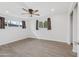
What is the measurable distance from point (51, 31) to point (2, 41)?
416 centimetres

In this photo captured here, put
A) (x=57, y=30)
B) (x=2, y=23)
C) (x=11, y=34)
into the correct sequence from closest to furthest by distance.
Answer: (x=2, y=23), (x=11, y=34), (x=57, y=30)

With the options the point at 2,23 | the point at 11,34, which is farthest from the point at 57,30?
the point at 2,23

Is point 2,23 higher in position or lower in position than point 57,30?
higher

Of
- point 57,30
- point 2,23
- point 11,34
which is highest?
point 2,23

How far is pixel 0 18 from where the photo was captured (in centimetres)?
641

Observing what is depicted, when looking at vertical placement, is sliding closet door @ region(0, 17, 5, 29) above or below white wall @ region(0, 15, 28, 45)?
above

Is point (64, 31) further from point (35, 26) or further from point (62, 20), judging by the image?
point (35, 26)

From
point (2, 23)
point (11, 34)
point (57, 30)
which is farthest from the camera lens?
point (57, 30)

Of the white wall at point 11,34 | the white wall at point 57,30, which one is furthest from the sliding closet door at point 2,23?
the white wall at point 57,30

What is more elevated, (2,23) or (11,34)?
(2,23)

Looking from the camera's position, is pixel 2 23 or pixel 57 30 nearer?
pixel 2 23

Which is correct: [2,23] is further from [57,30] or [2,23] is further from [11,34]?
[57,30]

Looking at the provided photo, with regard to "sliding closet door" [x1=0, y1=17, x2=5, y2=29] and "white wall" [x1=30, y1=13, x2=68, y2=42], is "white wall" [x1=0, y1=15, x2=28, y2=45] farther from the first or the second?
"white wall" [x1=30, y1=13, x2=68, y2=42]

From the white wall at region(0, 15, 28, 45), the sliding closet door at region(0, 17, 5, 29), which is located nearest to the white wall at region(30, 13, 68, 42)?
the white wall at region(0, 15, 28, 45)
